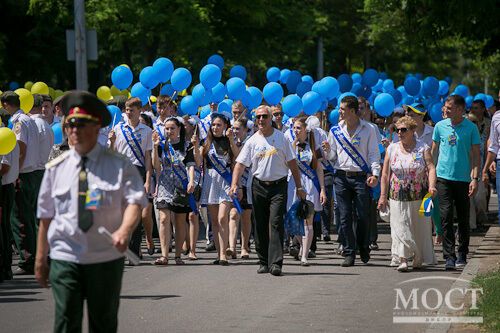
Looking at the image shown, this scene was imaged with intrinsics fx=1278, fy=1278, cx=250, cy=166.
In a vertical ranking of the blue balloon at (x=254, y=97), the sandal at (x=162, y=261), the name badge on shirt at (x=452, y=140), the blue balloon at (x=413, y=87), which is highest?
the blue balloon at (x=413, y=87)

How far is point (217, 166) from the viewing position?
52.1ft

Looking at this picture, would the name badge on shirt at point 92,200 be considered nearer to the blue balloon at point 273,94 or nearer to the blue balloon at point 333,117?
the blue balloon at point 273,94

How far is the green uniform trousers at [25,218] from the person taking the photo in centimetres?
1449

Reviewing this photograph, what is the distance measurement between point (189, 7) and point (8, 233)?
1996 cm

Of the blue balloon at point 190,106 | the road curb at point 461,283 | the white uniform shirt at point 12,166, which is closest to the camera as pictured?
the road curb at point 461,283

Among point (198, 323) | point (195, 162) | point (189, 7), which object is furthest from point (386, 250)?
point (189, 7)

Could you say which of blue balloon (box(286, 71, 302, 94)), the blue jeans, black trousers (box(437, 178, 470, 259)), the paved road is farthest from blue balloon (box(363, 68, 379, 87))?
black trousers (box(437, 178, 470, 259))

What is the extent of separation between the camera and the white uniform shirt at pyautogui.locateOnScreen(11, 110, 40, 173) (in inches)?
562

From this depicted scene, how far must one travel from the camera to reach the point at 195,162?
15.6 metres

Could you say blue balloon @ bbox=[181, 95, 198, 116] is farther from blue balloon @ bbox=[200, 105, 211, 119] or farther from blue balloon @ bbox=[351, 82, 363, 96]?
blue balloon @ bbox=[351, 82, 363, 96]

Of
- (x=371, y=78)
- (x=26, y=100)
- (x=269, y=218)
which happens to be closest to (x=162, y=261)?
(x=269, y=218)

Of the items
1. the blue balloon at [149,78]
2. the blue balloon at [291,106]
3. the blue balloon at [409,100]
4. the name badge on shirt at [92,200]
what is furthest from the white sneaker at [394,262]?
the blue balloon at [409,100]

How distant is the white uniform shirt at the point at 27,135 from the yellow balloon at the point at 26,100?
1.42 feet

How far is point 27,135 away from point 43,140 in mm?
322
